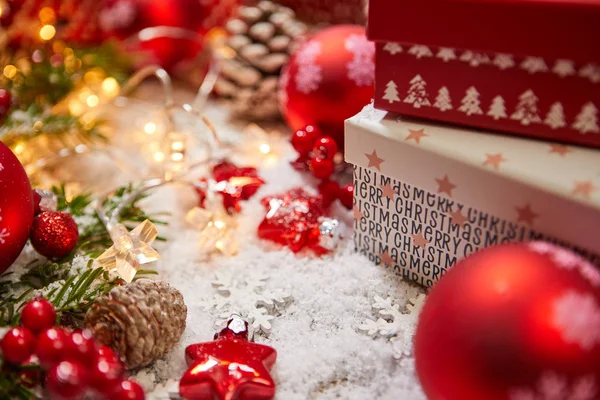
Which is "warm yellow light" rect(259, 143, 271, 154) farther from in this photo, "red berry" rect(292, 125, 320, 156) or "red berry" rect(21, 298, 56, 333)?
"red berry" rect(21, 298, 56, 333)

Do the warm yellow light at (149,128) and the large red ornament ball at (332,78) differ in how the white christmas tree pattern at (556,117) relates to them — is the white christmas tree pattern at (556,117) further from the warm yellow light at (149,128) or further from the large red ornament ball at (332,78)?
the warm yellow light at (149,128)

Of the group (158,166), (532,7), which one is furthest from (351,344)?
(158,166)

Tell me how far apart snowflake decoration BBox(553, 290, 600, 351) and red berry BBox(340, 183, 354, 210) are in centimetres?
48

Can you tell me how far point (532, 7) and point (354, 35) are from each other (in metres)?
0.44

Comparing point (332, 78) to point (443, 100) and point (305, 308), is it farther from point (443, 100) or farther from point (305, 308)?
point (305, 308)

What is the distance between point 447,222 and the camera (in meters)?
0.79

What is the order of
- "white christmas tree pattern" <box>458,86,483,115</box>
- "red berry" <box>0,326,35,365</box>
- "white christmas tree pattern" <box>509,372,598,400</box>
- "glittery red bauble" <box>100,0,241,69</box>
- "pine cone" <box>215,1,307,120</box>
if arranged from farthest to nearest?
"glittery red bauble" <box>100,0,241,69</box>, "pine cone" <box>215,1,307,120</box>, "white christmas tree pattern" <box>458,86,483,115</box>, "red berry" <box>0,326,35,365</box>, "white christmas tree pattern" <box>509,372,598,400</box>

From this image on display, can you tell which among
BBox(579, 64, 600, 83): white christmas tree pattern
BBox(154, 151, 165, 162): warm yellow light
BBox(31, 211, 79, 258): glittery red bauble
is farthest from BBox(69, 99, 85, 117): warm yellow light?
BBox(579, 64, 600, 83): white christmas tree pattern

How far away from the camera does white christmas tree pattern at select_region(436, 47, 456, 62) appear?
748 mm

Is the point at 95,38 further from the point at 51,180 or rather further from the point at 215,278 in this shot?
the point at 215,278

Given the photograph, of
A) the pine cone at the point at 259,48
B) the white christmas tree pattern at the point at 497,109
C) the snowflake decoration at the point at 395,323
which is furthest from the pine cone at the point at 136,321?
the pine cone at the point at 259,48

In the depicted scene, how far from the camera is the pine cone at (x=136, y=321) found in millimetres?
713

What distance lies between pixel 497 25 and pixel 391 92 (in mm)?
169

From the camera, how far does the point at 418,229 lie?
84 centimetres
